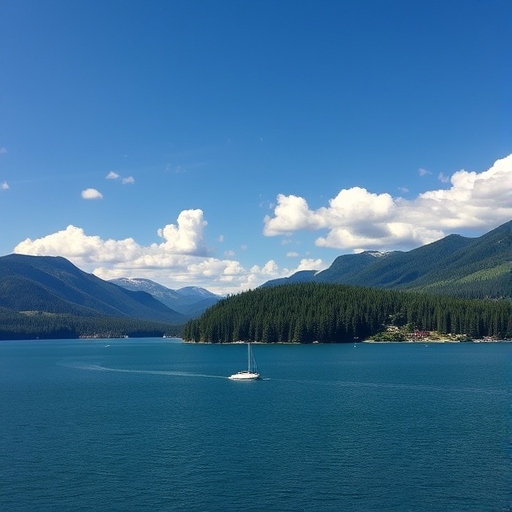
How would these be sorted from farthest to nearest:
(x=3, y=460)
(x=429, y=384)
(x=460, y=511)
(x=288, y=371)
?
(x=288, y=371)
(x=429, y=384)
(x=3, y=460)
(x=460, y=511)

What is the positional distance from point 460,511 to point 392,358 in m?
133

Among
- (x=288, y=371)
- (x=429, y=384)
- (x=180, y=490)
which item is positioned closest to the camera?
(x=180, y=490)

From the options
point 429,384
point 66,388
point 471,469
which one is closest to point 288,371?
point 429,384

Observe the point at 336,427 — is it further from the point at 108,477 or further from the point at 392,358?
the point at 392,358

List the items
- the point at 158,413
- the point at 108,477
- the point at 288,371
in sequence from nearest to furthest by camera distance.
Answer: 1. the point at 108,477
2. the point at 158,413
3. the point at 288,371

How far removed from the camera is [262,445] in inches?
2418

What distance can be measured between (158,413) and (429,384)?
52.8 metres

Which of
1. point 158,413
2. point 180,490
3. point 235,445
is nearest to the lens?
point 180,490

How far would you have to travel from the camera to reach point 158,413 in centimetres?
8200

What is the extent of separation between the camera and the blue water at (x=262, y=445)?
45094 millimetres

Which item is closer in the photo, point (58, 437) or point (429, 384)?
point (58, 437)

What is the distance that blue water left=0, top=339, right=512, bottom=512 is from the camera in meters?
45.1

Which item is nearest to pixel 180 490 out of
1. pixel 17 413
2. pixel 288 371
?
pixel 17 413

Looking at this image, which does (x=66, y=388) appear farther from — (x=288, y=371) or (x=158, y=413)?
(x=288, y=371)
